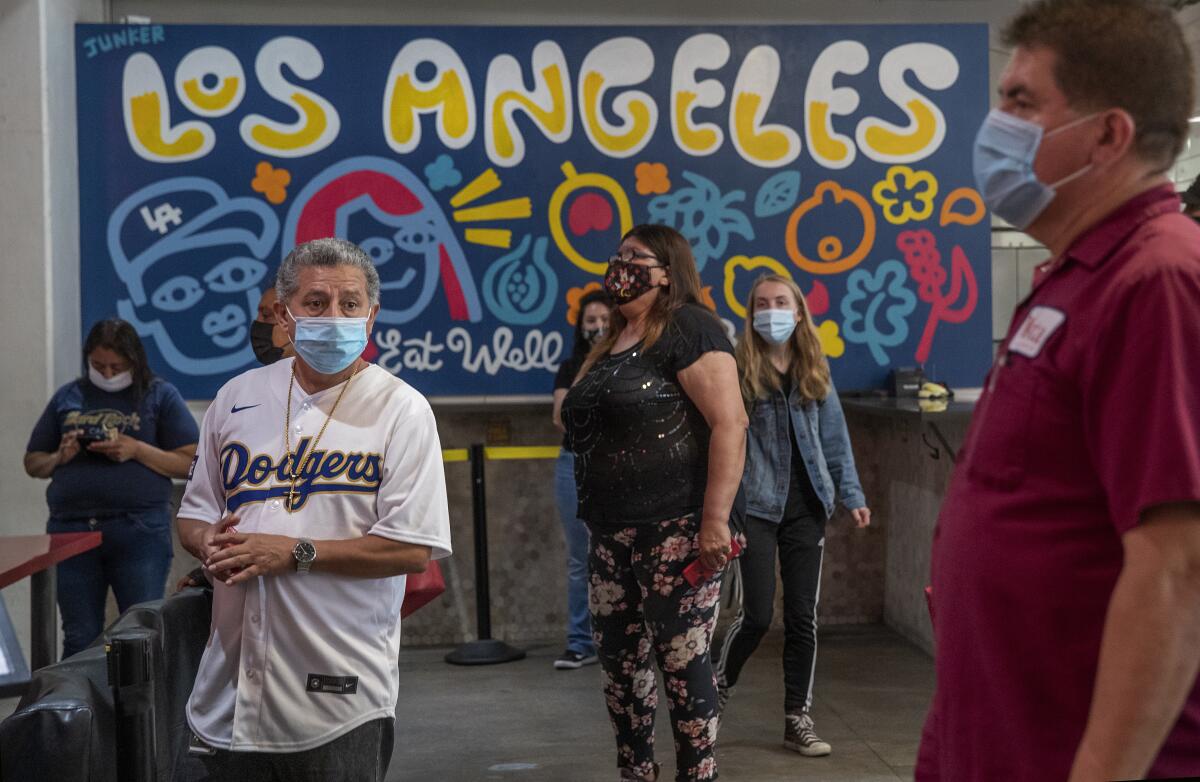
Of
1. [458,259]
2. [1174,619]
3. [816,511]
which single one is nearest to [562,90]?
[458,259]

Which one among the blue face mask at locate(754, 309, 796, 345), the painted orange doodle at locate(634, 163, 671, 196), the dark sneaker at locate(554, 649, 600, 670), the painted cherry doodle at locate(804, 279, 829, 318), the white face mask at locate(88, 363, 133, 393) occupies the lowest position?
the dark sneaker at locate(554, 649, 600, 670)

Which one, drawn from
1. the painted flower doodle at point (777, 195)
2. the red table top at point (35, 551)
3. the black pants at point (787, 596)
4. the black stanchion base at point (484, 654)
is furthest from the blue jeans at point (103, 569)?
the painted flower doodle at point (777, 195)

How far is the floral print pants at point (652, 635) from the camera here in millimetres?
3531

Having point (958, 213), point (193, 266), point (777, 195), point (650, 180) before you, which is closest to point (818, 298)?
point (777, 195)

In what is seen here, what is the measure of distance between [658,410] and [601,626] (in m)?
0.66

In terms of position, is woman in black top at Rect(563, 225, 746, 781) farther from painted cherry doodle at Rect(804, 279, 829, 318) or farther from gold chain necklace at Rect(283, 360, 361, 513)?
painted cherry doodle at Rect(804, 279, 829, 318)

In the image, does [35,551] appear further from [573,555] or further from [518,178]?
[518,178]

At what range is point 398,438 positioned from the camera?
7.88 feet

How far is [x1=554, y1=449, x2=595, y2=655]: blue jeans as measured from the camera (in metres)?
6.09

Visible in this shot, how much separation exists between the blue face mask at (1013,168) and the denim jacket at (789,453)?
113 inches

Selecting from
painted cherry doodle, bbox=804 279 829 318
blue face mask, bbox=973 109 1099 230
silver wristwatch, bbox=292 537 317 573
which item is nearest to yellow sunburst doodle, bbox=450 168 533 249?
painted cherry doodle, bbox=804 279 829 318

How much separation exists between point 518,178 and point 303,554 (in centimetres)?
430

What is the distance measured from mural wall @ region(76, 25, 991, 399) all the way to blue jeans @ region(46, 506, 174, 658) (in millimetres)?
1317

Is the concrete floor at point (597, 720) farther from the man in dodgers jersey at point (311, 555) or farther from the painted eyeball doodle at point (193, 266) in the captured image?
the man in dodgers jersey at point (311, 555)
